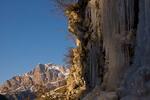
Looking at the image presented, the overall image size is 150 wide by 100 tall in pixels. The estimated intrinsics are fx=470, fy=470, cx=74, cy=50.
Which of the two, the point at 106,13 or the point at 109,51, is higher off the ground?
the point at 106,13

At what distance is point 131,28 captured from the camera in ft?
62.2

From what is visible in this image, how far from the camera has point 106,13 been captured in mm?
21641

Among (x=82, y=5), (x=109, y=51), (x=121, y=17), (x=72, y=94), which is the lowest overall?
(x=72, y=94)

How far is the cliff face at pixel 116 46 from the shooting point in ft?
50.5

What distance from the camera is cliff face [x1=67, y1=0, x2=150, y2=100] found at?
15.4 metres

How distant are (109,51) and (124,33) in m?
1.68

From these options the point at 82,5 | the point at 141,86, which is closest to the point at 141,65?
the point at 141,86

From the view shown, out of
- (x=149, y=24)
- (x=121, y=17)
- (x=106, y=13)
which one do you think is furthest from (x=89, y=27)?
(x=149, y=24)

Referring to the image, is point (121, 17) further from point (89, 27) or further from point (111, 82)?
point (89, 27)

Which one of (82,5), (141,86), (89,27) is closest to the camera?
(141,86)

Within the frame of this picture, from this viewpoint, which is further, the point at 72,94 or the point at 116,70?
the point at 72,94

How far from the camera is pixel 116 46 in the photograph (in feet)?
65.8

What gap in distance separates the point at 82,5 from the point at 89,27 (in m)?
2.80

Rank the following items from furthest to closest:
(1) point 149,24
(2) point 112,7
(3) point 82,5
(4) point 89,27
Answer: (3) point 82,5
(4) point 89,27
(2) point 112,7
(1) point 149,24
